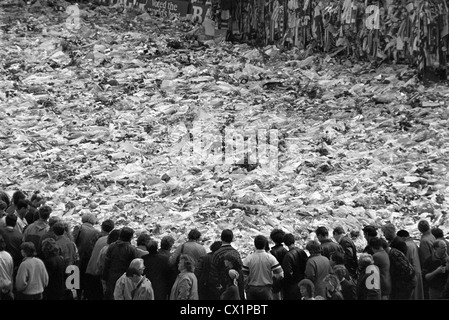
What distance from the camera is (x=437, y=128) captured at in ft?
55.9

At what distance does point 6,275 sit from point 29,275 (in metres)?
0.24

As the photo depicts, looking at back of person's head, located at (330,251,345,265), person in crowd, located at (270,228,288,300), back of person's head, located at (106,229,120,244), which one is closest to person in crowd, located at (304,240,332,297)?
back of person's head, located at (330,251,345,265)

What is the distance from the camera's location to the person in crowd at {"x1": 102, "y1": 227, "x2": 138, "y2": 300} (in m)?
10.9

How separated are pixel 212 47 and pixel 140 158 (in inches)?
226

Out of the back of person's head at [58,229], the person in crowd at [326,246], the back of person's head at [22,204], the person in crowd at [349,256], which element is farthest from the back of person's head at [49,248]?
the person in crowd at [349,256]

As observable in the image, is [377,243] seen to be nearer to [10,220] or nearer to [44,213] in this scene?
[44,213]

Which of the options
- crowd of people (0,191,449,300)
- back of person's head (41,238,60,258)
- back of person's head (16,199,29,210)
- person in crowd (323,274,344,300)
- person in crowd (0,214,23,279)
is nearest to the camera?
person in crowd (323,274,344,300)

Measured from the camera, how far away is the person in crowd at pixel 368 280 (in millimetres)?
10320

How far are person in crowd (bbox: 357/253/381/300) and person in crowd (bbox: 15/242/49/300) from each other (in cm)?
315

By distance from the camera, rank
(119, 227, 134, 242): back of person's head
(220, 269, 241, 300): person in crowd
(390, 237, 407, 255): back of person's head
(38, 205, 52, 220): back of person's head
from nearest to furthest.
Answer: (220, 269, 241, 300): person in crowd → (119, 227, 134, 242): back of person's head → (390, 237, 407, 255): back of person's head → (38, 205, 52, 220): back of person's head

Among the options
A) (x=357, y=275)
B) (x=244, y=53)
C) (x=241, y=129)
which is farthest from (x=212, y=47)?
→ (x=357, y=275)

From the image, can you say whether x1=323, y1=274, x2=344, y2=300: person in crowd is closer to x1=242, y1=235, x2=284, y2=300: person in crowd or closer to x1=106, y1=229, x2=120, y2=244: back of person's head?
x1=242, y1=235, x2=284, y2=300: person in crowd

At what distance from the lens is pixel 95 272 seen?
11.4 m

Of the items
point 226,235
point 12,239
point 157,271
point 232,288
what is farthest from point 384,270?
point 12,239
